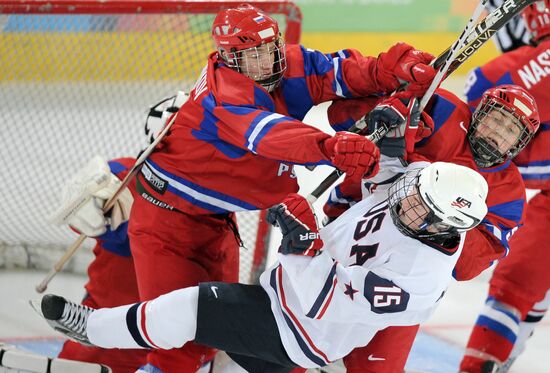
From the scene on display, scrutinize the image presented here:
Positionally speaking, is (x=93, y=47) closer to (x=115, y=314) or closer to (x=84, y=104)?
(x=84, y=104)

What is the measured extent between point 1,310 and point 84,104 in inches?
49.9

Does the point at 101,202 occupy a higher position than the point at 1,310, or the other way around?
the point at 101,202

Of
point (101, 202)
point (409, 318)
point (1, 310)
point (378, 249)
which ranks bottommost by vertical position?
point (1, 310)

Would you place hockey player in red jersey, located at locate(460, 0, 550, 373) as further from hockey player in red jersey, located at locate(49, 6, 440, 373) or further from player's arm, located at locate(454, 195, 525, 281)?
hockey player in red jersey, located at locate(49, 6, 440, 373)

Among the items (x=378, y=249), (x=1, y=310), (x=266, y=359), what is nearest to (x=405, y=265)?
(x=378, y=249)

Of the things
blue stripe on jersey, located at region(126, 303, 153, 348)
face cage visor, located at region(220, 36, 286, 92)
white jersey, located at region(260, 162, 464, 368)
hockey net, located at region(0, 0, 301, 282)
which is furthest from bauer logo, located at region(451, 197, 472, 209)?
hockey net, located at region(0, 0, 301, 282)

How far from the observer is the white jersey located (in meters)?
2.23

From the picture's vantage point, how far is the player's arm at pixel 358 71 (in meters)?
2.57

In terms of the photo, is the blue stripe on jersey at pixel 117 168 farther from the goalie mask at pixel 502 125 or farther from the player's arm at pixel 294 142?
the goalie mask at pixel 502 125

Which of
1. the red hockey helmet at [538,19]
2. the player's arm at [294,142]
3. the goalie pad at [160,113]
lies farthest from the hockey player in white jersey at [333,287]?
the red hockey helmet at [538,19]

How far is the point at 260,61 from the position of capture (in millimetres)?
2539

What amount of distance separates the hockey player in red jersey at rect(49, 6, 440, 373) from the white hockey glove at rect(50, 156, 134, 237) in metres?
0.27

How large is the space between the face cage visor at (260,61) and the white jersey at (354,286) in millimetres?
477

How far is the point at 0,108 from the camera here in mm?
4383
